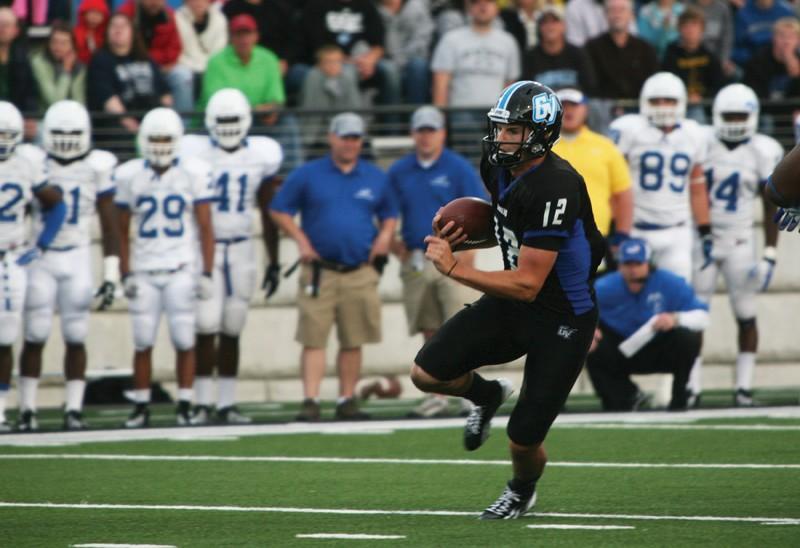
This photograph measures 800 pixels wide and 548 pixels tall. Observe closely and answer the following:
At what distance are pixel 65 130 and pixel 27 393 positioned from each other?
5.20 feet

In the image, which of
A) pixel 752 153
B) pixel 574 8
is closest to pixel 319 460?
pixel 752 153

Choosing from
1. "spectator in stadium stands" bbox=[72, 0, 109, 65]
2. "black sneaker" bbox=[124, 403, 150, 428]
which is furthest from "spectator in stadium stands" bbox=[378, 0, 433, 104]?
"black sneaker" bbox=[124, 403, 150, 428]

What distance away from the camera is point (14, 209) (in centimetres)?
1009

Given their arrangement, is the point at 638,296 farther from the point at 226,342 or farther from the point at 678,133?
the point at 226,342

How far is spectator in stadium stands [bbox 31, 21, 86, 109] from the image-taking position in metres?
12.1

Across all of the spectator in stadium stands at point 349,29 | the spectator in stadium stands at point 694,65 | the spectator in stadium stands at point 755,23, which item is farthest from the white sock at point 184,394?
the spectator in stadium stands at point 755,23

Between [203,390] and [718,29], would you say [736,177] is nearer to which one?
[718,29]

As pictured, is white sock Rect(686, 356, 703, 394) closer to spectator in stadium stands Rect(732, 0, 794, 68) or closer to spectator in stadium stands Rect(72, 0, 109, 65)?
spectator in stadium stands Rect(732, 0, 794, 68)

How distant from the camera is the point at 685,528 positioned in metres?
5.80

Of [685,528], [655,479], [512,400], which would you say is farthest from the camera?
[512,400]

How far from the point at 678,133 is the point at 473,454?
3.66m

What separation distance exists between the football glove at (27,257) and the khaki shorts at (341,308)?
5.42 ft

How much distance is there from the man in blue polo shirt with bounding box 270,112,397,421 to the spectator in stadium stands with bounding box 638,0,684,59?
4129mm

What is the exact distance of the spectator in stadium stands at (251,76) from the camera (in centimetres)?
1238
